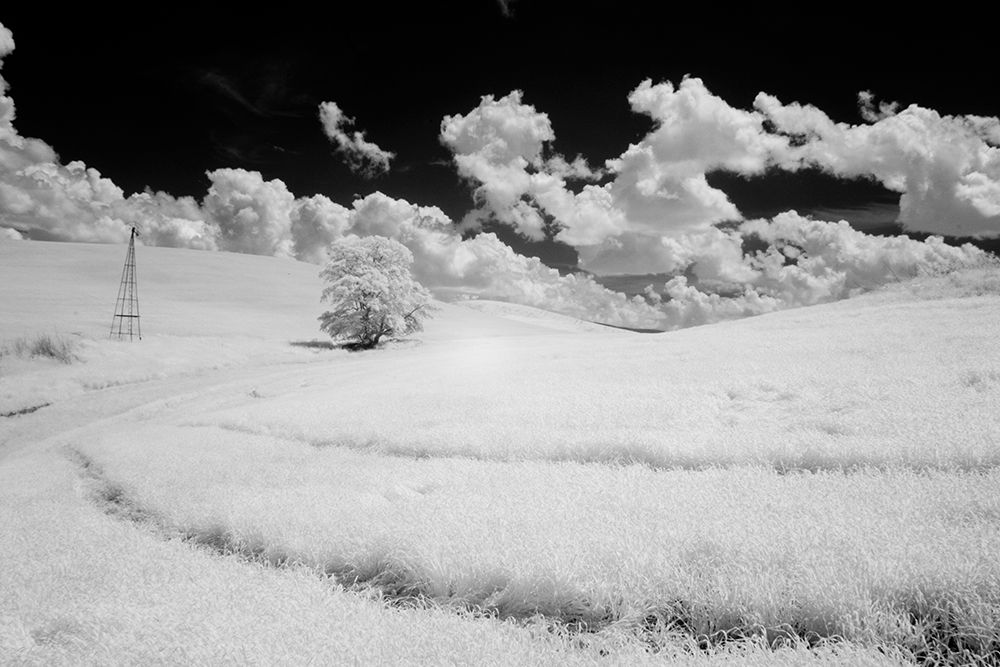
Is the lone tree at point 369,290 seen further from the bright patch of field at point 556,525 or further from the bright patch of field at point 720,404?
the bright patch of field at point 556,525

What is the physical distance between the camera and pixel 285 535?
6.12 meters

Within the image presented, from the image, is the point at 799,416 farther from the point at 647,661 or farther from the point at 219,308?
the point at 219,308

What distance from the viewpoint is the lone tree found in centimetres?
4944

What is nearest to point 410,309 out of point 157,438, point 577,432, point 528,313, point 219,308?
point 219,308

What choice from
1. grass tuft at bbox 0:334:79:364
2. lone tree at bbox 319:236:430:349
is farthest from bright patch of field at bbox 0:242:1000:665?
lone tree at bbox 319:236:430:349

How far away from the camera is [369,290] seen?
49062 mm

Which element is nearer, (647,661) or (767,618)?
(647,661)

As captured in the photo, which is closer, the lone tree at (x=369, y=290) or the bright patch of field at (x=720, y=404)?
the bright patch of field at (x=720, y=404)

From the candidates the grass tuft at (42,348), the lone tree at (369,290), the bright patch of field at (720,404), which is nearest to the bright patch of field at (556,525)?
the bright patch of field at (720,404)

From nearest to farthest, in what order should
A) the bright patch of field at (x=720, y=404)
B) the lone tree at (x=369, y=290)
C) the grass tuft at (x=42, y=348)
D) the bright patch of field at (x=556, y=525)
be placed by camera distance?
the bright patch of field at (x=556, y=525), the bright patch of field at (x=720, y=404), the grass tuft at (x=42, y=348), the lone tree at (x=369, y=290)

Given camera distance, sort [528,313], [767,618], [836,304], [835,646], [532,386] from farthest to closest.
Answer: [528,313] → [836,304] → [532,386] → [767,618] → [835,646]

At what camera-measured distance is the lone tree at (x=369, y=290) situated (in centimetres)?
4944

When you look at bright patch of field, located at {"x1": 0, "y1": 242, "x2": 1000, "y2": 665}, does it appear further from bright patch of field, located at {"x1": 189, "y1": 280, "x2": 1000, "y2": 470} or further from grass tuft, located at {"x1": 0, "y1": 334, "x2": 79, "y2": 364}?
grass tuft, located at {"x1": 0, "y1": 334, "x2": 79, "y2": 364}

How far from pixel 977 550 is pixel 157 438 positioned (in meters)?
18.6
